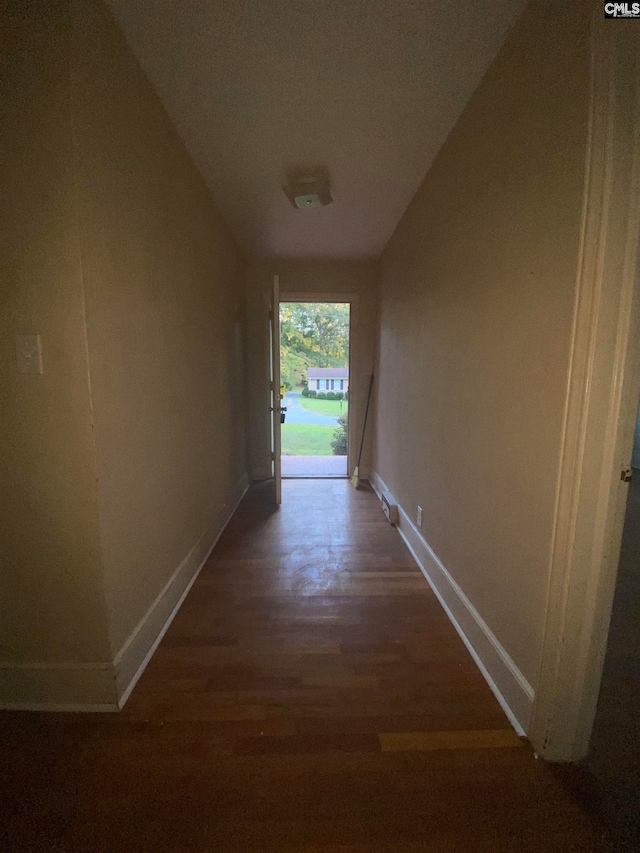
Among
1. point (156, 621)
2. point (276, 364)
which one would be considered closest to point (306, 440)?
point (276, 364)

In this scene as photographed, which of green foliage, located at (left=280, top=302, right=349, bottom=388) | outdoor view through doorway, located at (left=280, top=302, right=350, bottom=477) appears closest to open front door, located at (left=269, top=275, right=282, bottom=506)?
outdoor view through doorway, located at (left=280, top=302, right=350, bottom=477)

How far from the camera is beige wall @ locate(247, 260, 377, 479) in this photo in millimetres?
3834

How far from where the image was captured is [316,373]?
6.14 m

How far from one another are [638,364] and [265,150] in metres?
2.09

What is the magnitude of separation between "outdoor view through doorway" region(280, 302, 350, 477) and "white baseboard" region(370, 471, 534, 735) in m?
2.63

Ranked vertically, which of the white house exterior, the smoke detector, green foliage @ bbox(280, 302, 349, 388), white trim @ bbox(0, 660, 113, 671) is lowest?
white trim @ bbox(0, 660, 113, 671)

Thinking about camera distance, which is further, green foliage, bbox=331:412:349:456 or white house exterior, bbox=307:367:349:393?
white house exterior, bbox=307:367:349:393

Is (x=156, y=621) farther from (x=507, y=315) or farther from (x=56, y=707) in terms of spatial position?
Result: (x=507, y=315)

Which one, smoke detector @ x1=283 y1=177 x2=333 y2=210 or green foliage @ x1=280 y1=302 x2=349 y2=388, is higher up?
smoke detector @ x1=283 y1=177 x2=333 y2=210

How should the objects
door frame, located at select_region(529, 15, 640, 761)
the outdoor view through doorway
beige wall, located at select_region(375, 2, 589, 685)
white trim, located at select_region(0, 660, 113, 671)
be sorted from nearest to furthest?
door frame, located at select_region(529, 15, 640, 761)
beige wall, located at select_region(375, 2, 589, 685)
white trim, located at select_region(0, 660, 113, 671)
the outdoor view through doorway

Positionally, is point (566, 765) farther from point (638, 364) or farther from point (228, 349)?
point (228, 349)

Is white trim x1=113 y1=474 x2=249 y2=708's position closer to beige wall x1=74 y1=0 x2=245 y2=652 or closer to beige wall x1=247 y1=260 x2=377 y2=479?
beige wall x1=74 y1=0 x2=245 y2=652

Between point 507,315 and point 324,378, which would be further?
point 324,378

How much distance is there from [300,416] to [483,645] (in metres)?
6.47
